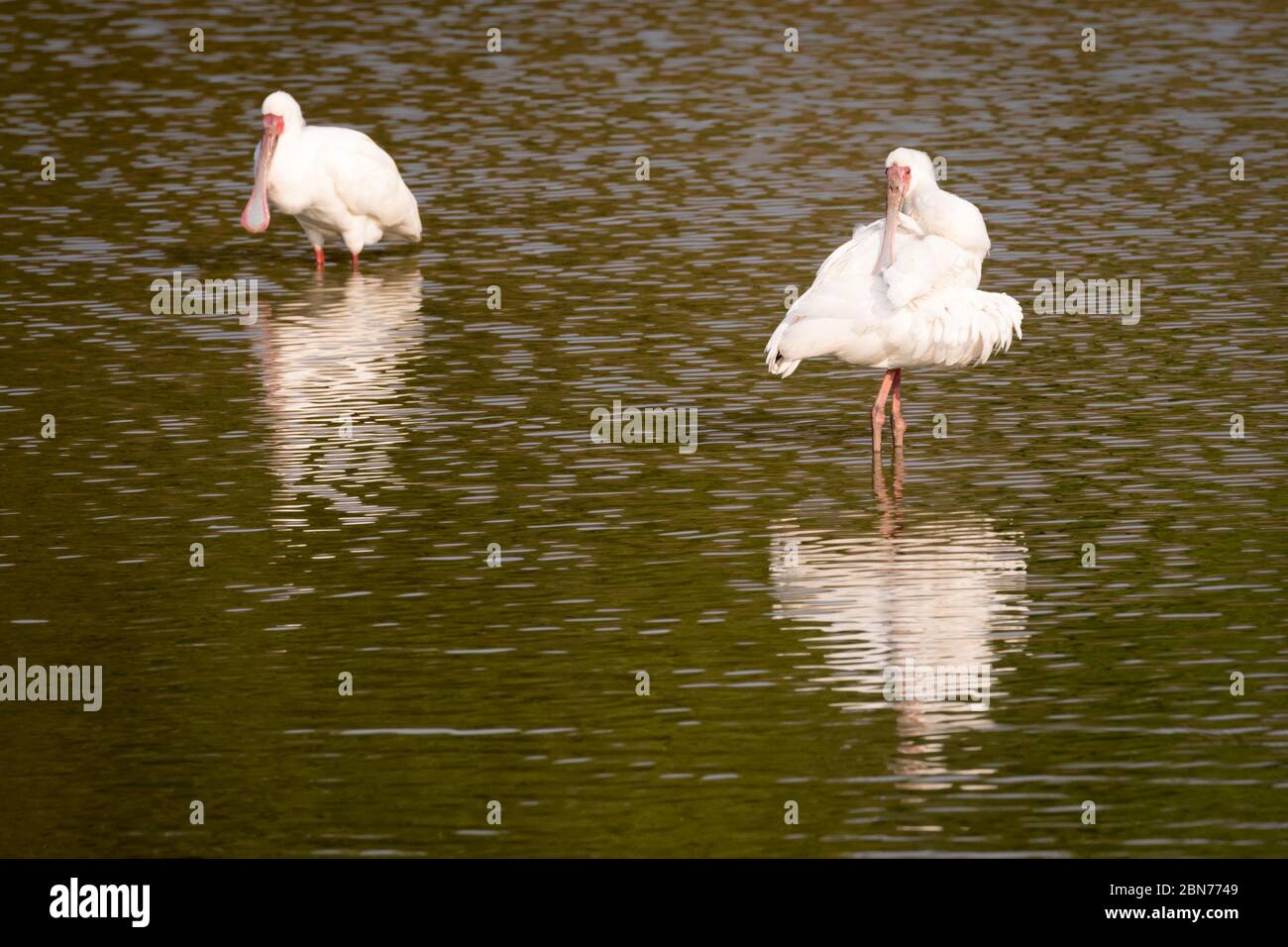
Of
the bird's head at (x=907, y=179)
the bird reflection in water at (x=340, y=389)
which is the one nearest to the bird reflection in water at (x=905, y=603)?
the bird's head at (x=907, y=179)

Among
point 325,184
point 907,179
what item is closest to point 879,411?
point 907,179

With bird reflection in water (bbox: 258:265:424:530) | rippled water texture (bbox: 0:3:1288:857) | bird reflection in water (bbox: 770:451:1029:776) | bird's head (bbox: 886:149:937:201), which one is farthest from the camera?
bird's head (bbox: 886:149:937:201)

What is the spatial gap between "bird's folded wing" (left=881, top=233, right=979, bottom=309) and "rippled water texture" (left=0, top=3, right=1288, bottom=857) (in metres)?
1.02

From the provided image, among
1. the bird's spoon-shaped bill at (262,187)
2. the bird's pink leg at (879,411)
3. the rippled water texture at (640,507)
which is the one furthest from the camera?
the bird's spoon-shaped bill at (262,187)

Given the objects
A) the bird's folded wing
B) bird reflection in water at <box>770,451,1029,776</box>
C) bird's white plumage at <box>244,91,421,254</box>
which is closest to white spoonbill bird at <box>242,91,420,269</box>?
bird's white plumage at <box>244,91,421,254</box>

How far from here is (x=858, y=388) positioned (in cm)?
1931

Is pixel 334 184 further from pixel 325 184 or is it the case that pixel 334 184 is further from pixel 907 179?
pixel 907 179

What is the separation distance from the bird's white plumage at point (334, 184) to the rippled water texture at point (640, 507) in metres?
0.47

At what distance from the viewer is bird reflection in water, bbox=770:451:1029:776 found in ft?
40.5

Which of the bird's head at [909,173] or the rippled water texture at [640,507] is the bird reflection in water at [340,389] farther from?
the bird's head at [909,173]

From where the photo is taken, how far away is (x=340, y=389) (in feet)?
63.6

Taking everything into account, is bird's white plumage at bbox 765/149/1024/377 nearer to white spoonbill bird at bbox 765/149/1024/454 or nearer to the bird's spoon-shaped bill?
white spoonbill bird at bbox 765/149/1024/454

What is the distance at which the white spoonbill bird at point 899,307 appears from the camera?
54.2 feet

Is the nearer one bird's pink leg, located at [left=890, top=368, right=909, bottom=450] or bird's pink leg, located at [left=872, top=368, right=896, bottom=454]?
bird's pink leg, located at [left=872, top=368, right=896, bottom=454]
